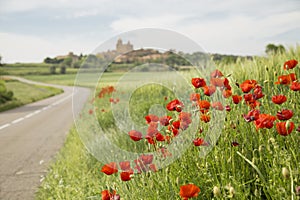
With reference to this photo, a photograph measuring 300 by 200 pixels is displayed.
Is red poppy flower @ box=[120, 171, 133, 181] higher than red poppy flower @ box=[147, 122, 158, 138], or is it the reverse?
red poppy flower @ box=[147, 122, 158, 138]

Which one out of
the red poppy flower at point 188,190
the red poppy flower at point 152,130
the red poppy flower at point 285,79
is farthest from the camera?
the red poppy flower at point 285,79

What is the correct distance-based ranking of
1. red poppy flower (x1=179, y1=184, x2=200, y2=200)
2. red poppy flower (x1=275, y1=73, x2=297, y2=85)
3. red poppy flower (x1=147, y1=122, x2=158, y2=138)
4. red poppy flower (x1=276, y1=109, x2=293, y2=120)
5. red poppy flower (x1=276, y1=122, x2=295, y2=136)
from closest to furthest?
red poppy flower (x1=179, y1=184, x2=200, y2=200) → red poppy flower (x1=276, y1=122, x2=295, y2=136) → red poppy flower (x1=276, y1=109, x2=293, y2=120) → red poppy flower (x1=147, y1=122, x2=158, y2=138) → red poppy flower (x1=275, y1=73, x2=297, y2=85)

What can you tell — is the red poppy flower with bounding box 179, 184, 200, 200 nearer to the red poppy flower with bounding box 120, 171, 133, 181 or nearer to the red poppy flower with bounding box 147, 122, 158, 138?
the red poppy flower with bounding box 120, 171, 133, 181

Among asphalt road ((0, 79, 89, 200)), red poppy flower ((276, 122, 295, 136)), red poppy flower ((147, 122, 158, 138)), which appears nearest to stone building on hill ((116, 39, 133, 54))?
asphalt road ((0, 79, 89, 200))

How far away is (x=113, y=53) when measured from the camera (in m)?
4.64

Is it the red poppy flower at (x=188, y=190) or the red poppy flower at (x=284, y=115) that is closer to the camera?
the red poppy flower at (x=188, y=190)

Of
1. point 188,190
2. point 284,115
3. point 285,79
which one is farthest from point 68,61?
point 188,190

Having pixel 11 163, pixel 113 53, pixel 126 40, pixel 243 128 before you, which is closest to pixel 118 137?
pixel 113 53

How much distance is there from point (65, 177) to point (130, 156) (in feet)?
4.14

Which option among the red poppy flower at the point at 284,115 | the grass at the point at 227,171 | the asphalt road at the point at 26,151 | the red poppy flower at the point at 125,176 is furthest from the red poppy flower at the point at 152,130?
the asphalt road at the point at 26,151

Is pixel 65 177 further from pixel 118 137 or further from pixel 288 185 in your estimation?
pixel 288 185

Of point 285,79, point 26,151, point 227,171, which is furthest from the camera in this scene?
point 26,151

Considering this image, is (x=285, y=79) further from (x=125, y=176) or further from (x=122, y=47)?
(x=122, y=47)

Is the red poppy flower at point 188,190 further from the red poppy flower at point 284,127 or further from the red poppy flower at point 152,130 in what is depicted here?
the red poppy flower at point 152,130
